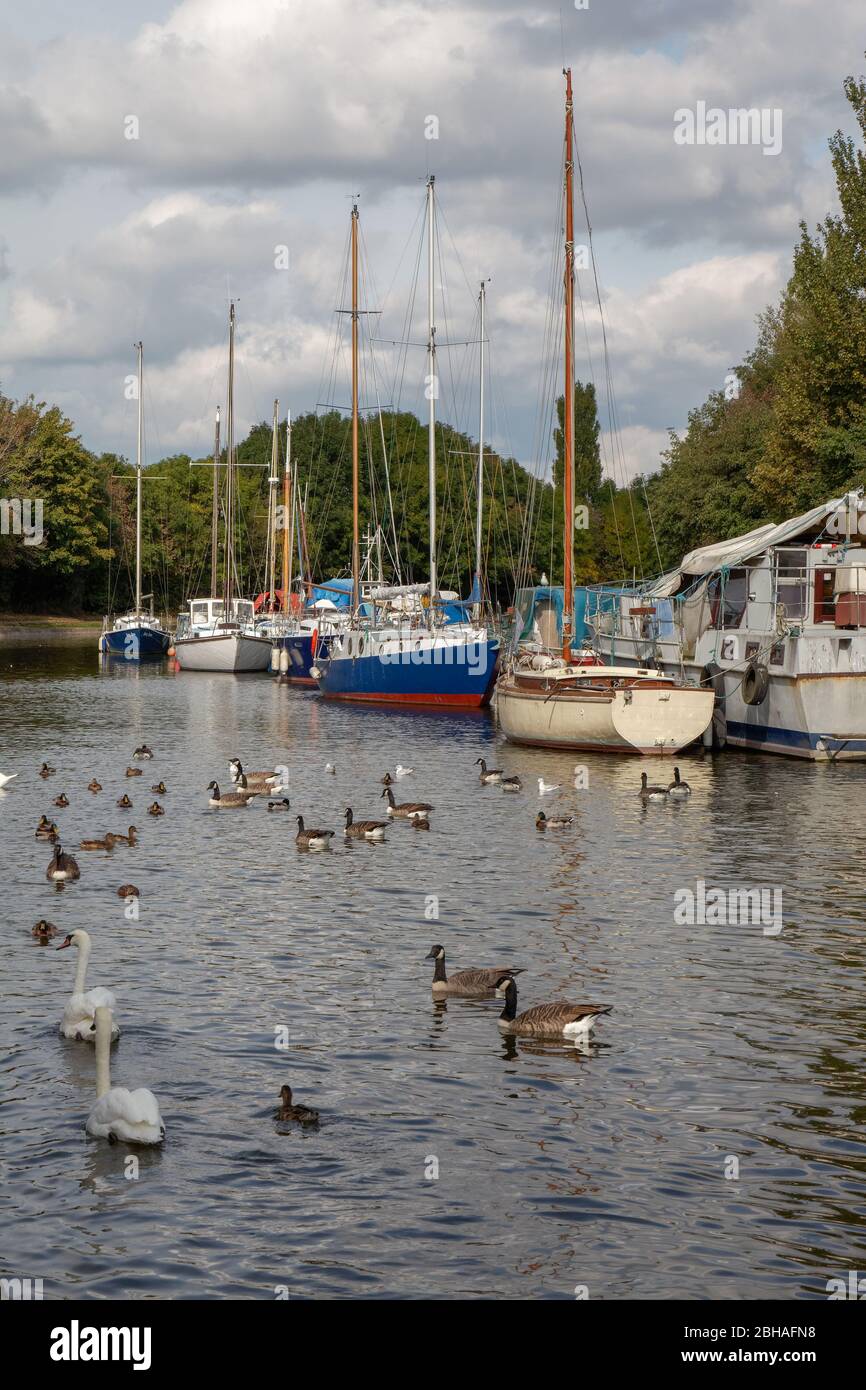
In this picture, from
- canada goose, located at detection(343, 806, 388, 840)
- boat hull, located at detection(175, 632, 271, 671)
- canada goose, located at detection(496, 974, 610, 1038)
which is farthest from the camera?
boat hull, located at detection(175, 632, 271, 671)

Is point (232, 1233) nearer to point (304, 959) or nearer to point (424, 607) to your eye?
point (304, 959)

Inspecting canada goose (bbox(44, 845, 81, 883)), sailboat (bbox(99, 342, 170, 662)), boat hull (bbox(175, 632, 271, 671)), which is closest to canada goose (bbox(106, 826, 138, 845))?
canada goose (bbox(44, 845, 81, 883))

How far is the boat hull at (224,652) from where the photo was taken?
88.1m

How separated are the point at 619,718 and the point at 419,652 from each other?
18.6 metres

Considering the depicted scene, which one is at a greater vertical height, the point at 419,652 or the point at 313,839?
the point at 419,652

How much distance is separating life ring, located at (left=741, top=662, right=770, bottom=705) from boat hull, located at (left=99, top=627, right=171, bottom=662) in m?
60.4

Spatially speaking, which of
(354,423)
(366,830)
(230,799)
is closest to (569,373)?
(230,799)

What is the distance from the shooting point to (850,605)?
43.1m

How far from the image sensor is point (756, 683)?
42.9 meters

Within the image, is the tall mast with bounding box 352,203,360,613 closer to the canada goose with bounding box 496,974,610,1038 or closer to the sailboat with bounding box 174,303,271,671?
the sailboat with bounding box 174,303,271,671

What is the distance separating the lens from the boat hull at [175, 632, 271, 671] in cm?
8806

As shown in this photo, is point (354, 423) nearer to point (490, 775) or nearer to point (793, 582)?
point (793, 582)

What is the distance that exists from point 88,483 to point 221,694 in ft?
215
